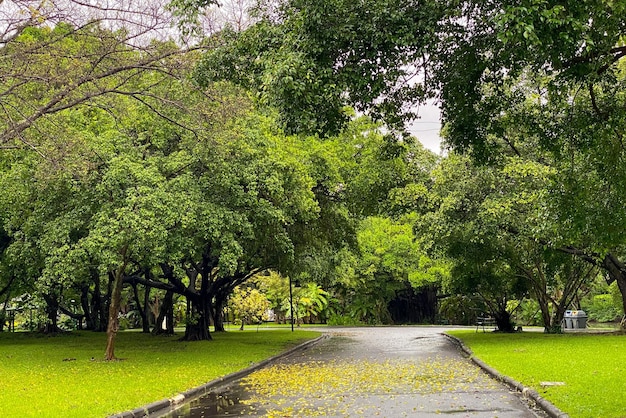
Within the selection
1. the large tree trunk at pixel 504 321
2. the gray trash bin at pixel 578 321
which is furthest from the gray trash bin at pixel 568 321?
the large tree trunk at pixel 504 321

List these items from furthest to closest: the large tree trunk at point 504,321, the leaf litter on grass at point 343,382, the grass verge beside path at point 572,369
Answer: the large tree trunk at point 504,321 < the leaf litter on grass at point 343,382 < the grass verge beside path at point 572,369

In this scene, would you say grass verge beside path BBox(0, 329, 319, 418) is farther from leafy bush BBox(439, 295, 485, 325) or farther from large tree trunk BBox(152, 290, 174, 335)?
leafy bush BBox(439, 295, 485, 325)

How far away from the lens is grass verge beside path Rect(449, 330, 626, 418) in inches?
345

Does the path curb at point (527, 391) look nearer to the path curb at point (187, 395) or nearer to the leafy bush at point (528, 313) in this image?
the path curb at point (187, 395)

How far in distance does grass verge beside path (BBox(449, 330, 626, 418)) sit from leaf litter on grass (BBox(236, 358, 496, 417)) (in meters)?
0.96

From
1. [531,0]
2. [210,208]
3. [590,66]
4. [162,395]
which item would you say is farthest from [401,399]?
[210,208]

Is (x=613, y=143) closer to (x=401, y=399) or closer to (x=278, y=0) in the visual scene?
Result: (x=278, y=0)

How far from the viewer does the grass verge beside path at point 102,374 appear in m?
9.78

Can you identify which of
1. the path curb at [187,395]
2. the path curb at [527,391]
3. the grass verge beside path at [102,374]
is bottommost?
the path curb at [527,391]

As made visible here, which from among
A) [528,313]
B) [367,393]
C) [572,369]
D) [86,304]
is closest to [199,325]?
[86,304]

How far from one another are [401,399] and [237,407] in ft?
9.07

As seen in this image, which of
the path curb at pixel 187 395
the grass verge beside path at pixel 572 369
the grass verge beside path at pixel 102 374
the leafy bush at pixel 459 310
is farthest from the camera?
the leafy bush at pixel 459 310

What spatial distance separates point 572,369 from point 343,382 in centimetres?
489

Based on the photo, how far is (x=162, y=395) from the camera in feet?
35.9
